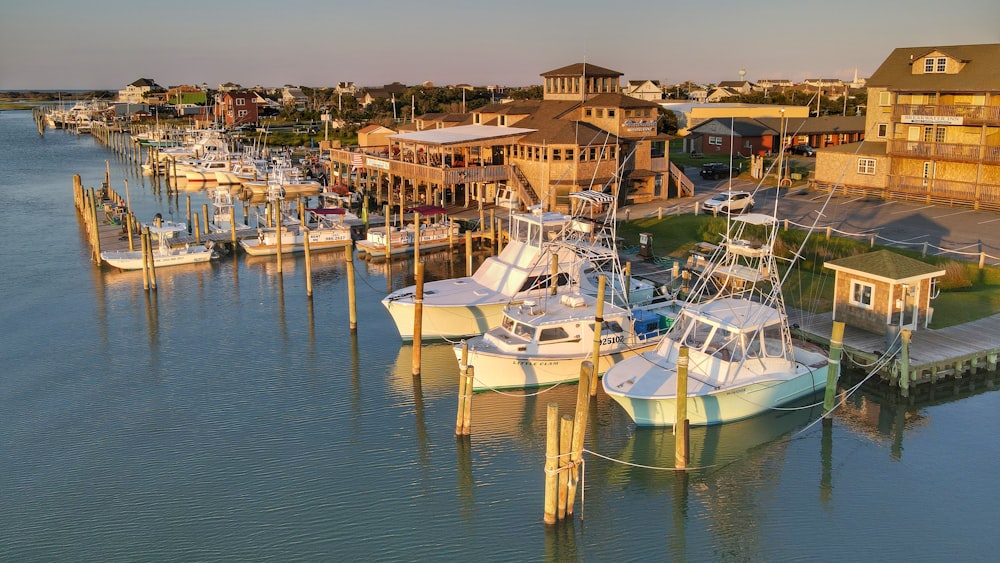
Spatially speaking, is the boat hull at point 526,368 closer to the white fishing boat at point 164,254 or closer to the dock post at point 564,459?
the dock post at point 564,459

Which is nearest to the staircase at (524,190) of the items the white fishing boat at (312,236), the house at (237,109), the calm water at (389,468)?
the white fishing boat at (312,236)

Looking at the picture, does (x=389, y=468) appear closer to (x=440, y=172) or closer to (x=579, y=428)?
(x=579, y=428)

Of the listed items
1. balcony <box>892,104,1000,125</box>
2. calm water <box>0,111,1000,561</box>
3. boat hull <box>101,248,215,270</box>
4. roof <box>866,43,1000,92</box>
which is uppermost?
roof <box>866,43,1000,92</box>

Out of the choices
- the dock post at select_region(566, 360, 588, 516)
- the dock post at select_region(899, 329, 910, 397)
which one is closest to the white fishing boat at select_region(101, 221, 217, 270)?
the dock post at select_region(566, 360, 588, 516)

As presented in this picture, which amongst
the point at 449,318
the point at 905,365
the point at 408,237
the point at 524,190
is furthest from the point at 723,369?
the point at 524,190

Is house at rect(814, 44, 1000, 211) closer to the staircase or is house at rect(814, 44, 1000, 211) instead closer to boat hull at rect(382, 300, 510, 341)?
the staircase

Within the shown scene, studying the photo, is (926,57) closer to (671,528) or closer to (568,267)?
(568,267)
